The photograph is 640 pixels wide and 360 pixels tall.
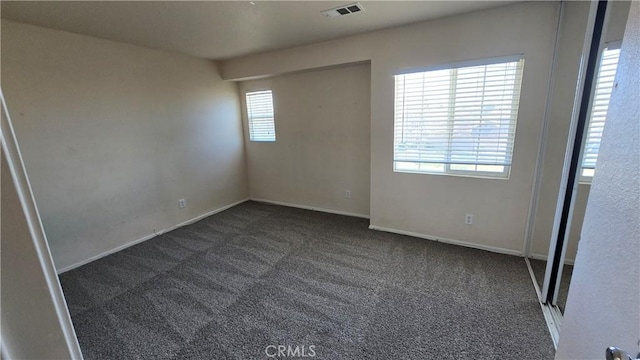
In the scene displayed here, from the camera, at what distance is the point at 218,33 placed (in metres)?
2.87

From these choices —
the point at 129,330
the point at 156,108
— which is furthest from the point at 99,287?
the point at 156,108

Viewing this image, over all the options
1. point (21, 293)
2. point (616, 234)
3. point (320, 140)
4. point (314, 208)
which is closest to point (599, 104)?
point (616, 234)

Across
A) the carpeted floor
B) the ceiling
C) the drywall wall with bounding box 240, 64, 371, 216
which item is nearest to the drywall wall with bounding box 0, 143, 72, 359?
the carpeted floor

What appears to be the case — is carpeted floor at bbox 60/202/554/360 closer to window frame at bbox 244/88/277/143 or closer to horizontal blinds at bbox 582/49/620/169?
horizontal blinds at bbox 582/49/620/169

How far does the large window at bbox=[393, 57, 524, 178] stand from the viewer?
257cm

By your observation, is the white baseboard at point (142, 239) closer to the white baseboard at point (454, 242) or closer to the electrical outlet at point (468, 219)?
the white baseboard at point (454, 242)

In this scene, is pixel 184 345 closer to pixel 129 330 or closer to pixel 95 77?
pixel 129 330

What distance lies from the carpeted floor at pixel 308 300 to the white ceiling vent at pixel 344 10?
7.95 ft

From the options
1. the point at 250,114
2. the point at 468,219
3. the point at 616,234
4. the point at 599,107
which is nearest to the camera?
the point at 616,234

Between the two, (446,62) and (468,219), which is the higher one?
(446,62)

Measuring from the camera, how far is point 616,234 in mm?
741

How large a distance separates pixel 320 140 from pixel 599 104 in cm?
297

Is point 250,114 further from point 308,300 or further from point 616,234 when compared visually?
point 616,234

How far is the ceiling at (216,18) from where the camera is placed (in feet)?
7.13
